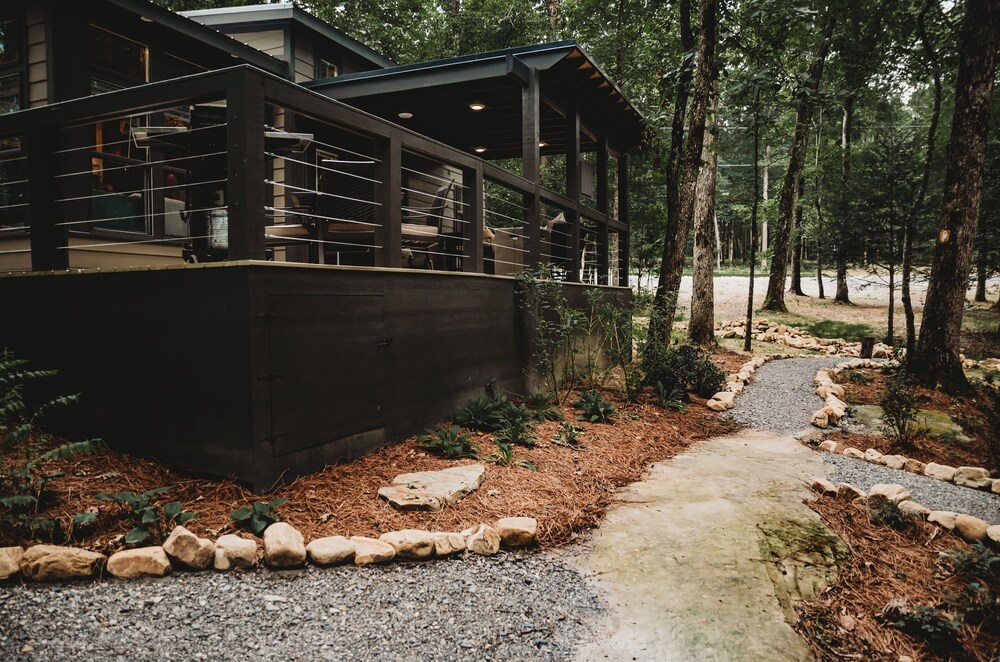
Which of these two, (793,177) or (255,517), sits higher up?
(793,177)

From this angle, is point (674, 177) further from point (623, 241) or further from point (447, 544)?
point (447, 544)

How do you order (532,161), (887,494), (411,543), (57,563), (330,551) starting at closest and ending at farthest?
1. (57,563)
2. (330,551)
3. (411,543)
4. (887,494)
5. (532,161)

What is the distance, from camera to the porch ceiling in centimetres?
652

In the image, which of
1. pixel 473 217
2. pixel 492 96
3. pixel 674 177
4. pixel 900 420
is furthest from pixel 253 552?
pixel 674 177

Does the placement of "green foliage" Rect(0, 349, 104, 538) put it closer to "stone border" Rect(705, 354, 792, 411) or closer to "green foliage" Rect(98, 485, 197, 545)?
"green foliage" Rect(98, 485, 197, 545)

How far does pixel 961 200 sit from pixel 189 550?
927 centimetres

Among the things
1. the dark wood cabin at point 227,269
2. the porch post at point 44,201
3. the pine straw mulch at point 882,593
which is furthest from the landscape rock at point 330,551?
the porch post at point 44,201

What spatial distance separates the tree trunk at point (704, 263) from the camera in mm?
11344

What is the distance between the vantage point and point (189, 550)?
97.0 inches

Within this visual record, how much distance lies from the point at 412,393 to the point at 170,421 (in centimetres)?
163

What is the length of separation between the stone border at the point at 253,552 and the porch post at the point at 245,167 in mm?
1481

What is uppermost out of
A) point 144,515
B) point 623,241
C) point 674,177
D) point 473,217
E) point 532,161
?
point 674,177

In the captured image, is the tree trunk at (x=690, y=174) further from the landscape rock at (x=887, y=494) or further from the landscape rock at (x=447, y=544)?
the landscape rock at (x=447, y=544)

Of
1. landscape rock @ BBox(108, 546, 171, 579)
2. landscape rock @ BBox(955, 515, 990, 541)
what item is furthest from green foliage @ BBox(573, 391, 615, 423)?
landscape rock @ BBox(108, 546, 171, 579)
